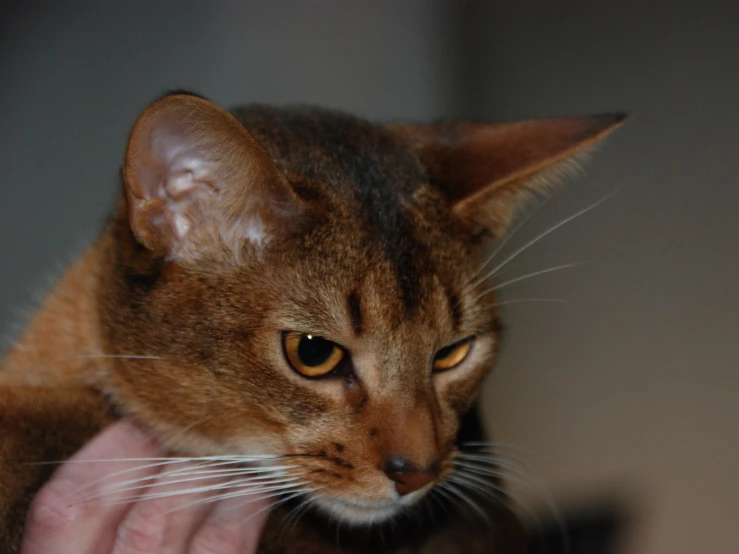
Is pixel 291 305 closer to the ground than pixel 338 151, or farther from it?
closer to the ground

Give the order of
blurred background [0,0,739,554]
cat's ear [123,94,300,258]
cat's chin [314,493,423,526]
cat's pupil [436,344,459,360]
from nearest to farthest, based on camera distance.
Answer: cat's ear [123,94,300,258]
cat's chin [314,493,423,526]
cat's pupil [436,344,459,360]
blurred background [0,0,739,554]

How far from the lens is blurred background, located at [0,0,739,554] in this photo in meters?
1.25

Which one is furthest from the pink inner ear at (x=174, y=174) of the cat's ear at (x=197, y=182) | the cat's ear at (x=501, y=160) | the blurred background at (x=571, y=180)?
the blurred background at (x=571, y=180)

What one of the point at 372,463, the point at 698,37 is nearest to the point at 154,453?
the point at 372,463

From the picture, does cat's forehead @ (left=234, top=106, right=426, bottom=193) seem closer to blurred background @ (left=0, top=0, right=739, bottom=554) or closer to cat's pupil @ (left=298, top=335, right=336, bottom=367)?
cat's pupil @ (left=298, top=335, right=336, bottom=367)

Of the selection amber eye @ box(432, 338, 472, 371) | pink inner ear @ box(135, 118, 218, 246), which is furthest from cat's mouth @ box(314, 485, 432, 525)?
pink inner ear @ box(135, 118, 218, 246)

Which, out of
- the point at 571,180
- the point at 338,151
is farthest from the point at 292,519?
the point at 571,180

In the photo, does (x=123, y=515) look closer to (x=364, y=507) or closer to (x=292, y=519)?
(x=292, y=519)

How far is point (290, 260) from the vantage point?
101 cm

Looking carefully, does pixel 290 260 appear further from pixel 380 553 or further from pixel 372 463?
pixel 380 553

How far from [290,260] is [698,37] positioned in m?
0.85

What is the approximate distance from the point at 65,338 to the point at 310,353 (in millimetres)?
500

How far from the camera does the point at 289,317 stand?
982 millimetres

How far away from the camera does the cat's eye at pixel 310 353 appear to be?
0.98 m
